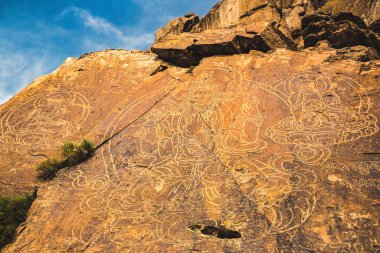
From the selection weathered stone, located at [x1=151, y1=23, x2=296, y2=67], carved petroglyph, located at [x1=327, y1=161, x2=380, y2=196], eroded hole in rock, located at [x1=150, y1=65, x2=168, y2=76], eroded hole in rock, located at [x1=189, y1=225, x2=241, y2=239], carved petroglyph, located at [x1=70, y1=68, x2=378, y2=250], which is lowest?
eroded hole in rock, located at [x1=189, y1=225, x2=241, y2=239]

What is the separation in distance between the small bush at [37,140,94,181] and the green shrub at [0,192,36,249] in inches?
24.4

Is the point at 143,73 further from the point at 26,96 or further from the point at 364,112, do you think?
the point at 364,112

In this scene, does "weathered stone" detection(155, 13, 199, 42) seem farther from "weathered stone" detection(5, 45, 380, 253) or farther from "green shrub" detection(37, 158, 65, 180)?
"green shrub" detection(37, 158, 65, 180)

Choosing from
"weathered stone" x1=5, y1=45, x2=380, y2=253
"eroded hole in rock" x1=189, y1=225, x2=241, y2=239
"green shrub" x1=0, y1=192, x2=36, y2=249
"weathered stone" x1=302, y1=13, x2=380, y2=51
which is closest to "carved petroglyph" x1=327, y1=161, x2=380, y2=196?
"weathered stone" x1=5, y1=45, x2=380, y2=253

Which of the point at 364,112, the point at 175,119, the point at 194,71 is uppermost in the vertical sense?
the point at 194,71

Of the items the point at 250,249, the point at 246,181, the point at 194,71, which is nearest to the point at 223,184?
the point at 246,181

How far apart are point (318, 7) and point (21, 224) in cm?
1079

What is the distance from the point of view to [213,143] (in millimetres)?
7219

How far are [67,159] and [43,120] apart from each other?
178 cm

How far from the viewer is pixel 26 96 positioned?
30.0 ft

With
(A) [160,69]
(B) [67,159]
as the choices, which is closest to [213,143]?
(B) [67,159]

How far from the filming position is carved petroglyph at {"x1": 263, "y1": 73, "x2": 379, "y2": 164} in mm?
6566

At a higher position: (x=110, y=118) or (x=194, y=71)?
(x=194, y=71)

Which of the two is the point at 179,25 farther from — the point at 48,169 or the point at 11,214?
the point at 11,214
